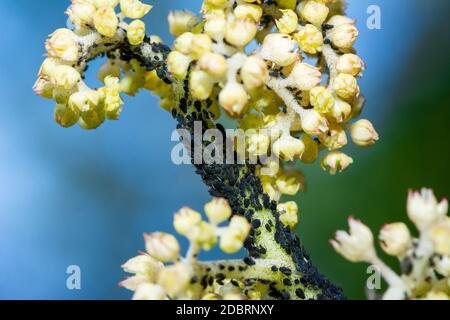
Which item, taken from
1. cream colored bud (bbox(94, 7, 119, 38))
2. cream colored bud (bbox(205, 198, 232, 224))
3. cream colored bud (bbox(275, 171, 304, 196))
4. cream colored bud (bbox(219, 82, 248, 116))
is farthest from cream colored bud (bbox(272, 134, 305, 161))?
cream colored bud (bbox(94, 7, 119, 38))

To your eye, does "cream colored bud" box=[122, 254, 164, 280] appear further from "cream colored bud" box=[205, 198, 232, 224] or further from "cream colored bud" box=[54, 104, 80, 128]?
"cream colored bud" box=[54, 104, 80, 128]

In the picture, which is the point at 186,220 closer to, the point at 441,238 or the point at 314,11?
the point at 441,238

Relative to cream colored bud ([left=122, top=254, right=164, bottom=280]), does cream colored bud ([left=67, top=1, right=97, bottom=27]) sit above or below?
above

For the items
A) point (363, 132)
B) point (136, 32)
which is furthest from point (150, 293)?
point (363, 132)

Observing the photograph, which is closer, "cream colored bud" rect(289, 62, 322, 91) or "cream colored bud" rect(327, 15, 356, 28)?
"cream colored bud" rect(289, 62, 322, 91)

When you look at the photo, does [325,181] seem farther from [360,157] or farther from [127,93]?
[127,93]

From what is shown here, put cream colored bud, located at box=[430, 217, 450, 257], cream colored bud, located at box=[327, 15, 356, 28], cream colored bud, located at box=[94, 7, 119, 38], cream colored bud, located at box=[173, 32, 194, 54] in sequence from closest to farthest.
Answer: cream colored bud, located at box=[430, 217, 450, 257] < cream colored bud, located at box=[173, 32, 194, 54] < cream colored bud, located at box=[94, 7, 119, 38] < cream colored bud, located at box=[327, 15, 356, 28]
